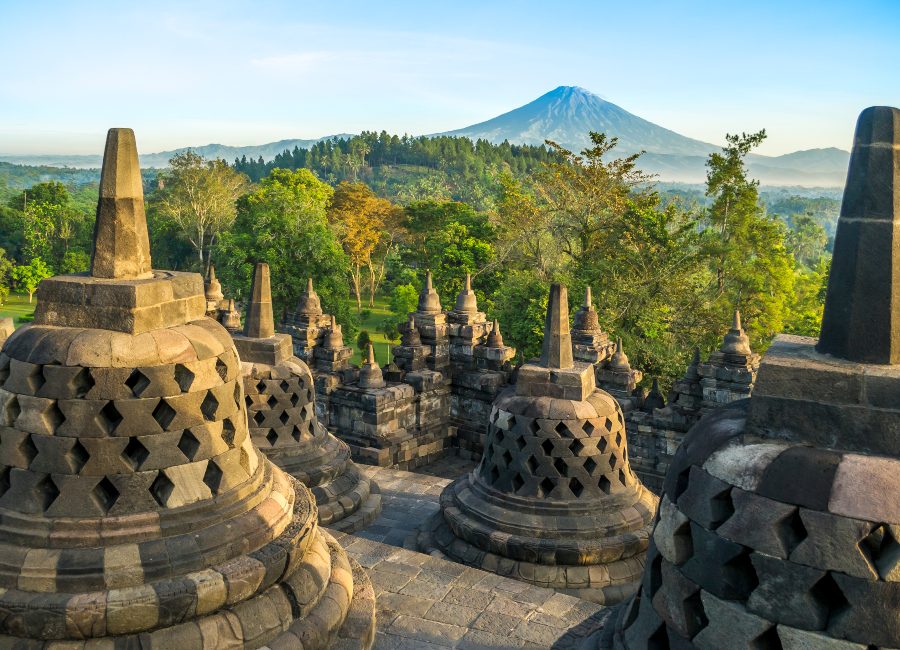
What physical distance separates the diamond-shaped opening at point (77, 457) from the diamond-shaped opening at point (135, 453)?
23cm

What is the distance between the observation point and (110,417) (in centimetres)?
456

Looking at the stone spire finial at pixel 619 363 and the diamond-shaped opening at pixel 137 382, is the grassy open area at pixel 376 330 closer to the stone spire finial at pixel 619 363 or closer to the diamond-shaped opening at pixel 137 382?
the stone spire finial at pixel 619 363

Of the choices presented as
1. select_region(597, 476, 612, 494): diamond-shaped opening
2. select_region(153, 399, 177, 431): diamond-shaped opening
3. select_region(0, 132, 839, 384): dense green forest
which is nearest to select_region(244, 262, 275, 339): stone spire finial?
select_region(597, 476, 612, 494): diamond-shaped opening

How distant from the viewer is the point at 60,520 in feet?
14.7

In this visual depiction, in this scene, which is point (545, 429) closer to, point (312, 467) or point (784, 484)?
point (312, 467)

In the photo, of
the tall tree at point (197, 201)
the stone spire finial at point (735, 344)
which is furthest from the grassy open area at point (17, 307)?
the stone spire finial at point (735, 344)

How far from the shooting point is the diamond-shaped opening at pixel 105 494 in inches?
178

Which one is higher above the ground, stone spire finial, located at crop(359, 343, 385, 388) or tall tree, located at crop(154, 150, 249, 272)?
tall tree, located at crop(154, 150, 249, 272)

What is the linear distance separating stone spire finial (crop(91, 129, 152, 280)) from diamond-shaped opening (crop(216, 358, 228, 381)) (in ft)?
2.69

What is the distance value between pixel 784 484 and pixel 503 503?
6.18m

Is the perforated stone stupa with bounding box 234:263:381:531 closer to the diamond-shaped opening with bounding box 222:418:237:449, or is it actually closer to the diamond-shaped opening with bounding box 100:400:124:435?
the diamond-shaped opening with bounding box 222:418:237:449

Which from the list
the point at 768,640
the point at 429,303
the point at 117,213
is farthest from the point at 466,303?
the point at 768,640

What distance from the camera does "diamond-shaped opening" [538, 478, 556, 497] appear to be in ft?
29.3

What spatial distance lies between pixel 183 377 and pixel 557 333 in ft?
16.8
